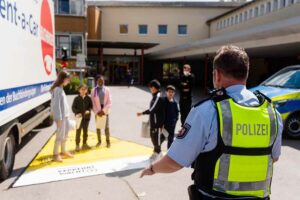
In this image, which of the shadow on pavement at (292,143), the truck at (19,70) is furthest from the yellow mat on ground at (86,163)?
the shadow on pavement at (292,143)

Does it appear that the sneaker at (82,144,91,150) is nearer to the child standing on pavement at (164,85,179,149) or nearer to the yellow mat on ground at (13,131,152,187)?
the yellow mat on ground at (13,131,152,187)

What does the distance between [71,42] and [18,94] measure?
25920mm

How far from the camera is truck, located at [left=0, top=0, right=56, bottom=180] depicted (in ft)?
16.7

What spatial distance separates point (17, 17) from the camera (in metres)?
5.80

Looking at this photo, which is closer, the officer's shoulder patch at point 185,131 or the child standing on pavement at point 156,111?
the officer's shoulder patch at point 185,131

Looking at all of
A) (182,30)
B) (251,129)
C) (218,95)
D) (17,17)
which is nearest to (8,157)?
(17,17)

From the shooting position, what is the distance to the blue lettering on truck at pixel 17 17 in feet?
16.5

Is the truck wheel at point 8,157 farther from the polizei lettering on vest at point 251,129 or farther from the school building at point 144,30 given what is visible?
the school building at point 144,30

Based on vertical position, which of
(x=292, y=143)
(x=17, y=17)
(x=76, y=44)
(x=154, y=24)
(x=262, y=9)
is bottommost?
(x=292, y=143)

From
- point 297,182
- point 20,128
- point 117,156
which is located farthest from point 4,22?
→ point 297,182

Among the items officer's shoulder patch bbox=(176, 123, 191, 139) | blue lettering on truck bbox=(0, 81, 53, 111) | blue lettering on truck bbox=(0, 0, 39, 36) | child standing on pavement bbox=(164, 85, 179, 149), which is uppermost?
blue lettering on truck bbox=(0, 0, 39, 36)

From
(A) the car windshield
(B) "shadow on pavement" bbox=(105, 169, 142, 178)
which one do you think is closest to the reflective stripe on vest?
(B) "shadow on pavement" bbox=(105, 169, 142, 178)

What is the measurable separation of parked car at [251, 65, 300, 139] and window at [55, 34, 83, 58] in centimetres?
2334

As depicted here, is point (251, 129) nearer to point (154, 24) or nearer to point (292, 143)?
point (292, 143)
